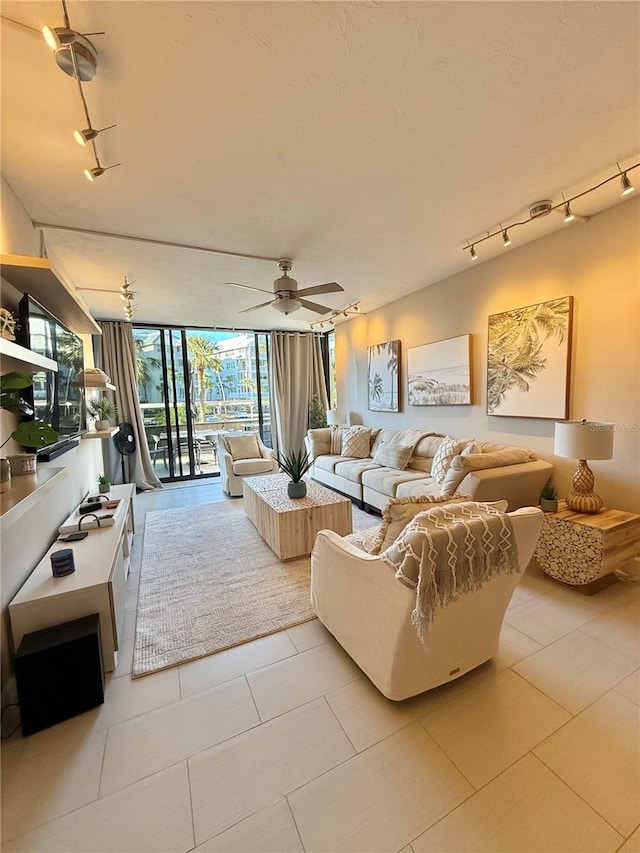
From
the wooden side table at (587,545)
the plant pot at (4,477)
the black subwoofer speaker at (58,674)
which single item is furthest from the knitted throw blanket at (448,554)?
the plant pot at (4,477)

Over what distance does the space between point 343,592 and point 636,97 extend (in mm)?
2812

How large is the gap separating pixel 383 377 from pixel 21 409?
14.4 feet

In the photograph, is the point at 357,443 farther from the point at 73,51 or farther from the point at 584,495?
the point at 73,51

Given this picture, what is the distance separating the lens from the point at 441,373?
4.27 m

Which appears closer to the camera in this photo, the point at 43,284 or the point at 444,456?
the point at 43,284

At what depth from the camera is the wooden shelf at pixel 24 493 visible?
1.19m

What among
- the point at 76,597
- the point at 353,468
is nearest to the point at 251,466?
the point at 353,468

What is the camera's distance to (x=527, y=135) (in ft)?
6.04

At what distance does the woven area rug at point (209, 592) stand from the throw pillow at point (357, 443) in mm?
1430

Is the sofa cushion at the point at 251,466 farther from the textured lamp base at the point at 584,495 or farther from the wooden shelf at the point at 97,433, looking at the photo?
the textured lamp base at the point at 584,495

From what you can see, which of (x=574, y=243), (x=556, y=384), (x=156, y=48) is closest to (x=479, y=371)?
(x=556, y=384)

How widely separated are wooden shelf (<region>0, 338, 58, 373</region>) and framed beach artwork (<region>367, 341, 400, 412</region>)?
13.2 feet

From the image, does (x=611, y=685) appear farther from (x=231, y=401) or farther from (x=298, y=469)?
(x=231, y=401)

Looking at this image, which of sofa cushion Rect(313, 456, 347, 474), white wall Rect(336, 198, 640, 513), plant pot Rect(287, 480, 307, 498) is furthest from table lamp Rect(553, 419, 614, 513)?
sofa cushion Rect(313, 456, 347, 474)
